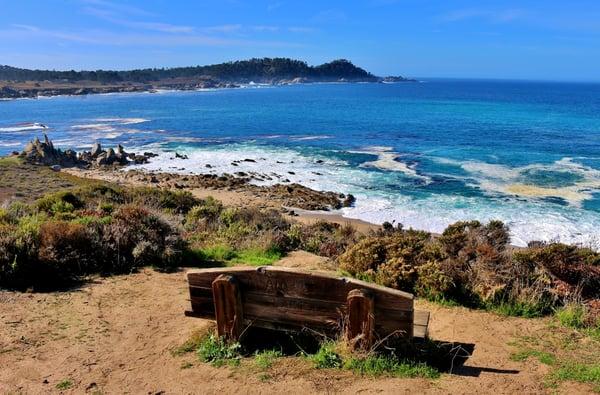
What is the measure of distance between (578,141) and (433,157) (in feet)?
57.8

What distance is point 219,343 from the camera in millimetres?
5590

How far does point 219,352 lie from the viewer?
553 centimetres

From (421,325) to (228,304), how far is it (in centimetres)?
221

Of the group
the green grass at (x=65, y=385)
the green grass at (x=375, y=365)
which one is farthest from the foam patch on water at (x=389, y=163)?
the green grass at (x=65, y=385)

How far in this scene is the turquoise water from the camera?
25.5 metres

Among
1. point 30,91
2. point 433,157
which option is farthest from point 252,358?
point 30,91

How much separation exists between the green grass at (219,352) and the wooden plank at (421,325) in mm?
2012

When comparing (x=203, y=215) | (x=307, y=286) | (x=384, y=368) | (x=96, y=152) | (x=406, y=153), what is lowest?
(x=96, y=152)

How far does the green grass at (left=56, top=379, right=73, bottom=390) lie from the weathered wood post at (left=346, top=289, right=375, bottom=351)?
2.93 meters

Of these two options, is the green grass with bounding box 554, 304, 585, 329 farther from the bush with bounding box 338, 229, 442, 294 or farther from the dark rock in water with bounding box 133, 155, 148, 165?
the dark rock in water with bounding box 133, 155, 148, 165

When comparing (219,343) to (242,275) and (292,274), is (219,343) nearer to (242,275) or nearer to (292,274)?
(242,275)

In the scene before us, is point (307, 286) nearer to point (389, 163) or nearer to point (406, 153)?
point (389, 163)

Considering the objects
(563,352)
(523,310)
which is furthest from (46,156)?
(563,352)

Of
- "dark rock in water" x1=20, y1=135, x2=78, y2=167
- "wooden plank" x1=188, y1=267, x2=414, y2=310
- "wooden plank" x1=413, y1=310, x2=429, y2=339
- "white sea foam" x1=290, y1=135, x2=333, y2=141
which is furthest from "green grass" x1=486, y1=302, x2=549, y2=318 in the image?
"white sea foam" x1=290, y1=135, x2=333, y2=141
